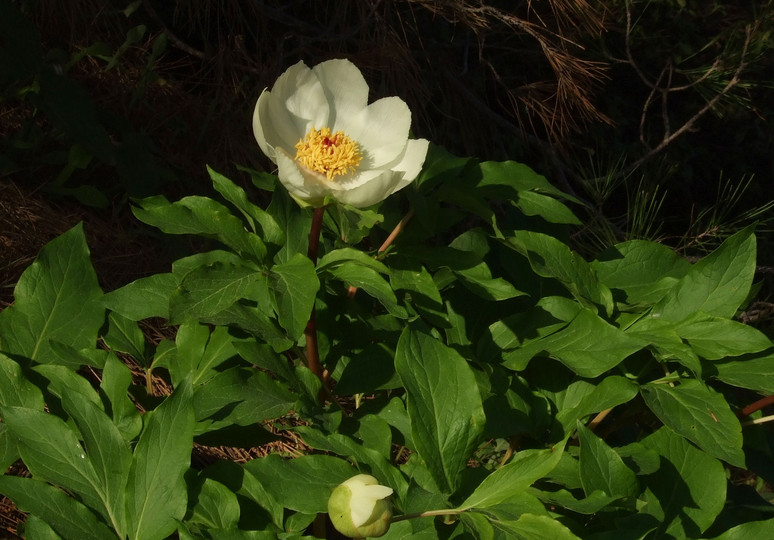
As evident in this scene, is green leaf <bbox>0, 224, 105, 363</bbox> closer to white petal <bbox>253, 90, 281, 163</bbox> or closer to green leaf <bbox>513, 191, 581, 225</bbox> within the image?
white petal <bbox>253, 90, 281, 163</bbox>

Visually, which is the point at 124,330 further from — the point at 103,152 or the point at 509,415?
the point at 103,152

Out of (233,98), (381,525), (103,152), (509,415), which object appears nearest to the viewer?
(381,525)

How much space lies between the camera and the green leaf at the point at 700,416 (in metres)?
0.99

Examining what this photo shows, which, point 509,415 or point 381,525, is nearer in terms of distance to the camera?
point 381,525

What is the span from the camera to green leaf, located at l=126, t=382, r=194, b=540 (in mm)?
912

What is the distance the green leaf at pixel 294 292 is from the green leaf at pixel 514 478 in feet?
0.85

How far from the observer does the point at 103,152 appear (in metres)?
1.73

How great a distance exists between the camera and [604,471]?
3.23ft

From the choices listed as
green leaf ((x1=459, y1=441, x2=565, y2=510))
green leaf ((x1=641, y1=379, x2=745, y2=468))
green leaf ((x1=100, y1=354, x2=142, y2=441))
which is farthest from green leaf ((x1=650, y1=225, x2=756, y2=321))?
green leaf ((x1=100, y1=354, x2=142, y2=441))

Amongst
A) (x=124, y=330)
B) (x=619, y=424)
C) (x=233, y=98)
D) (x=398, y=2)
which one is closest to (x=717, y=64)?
(x=398, y=2)

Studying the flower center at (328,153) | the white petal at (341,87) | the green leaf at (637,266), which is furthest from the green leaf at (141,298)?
the green leaf at (637,266)

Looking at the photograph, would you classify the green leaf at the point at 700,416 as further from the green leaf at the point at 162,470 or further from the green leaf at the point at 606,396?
the green leaf at the point at 162,470

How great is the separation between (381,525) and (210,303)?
Answer: 0.30 metres

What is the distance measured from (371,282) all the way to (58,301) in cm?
48
